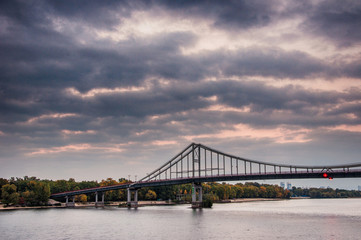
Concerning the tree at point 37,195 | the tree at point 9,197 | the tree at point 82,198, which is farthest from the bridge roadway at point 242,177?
the tree at point 9,197

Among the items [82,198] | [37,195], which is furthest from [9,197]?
[82,198]

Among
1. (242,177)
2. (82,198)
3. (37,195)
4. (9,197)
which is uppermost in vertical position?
(242,177)

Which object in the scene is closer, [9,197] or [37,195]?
[9,197]

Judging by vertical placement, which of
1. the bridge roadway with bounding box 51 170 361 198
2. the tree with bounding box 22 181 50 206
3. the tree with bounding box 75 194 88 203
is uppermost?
the bridge roadway with bounding box 51 170 361 198

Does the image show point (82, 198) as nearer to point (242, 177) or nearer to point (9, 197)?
point (9, 197)

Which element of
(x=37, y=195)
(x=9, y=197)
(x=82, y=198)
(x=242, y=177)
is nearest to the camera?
(x=242, y=177)

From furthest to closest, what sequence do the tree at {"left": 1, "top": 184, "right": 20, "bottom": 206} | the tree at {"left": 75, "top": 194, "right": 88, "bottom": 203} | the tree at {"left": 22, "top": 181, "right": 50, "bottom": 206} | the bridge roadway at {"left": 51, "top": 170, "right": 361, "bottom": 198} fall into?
the tree at {"left": 75, "top": 194, "right": 88, "bottom": 203} → the tree at {"left": 22, "top": 181, "right": 50, "bottom": 206} → the tree at {"left": 1, "top": 184, "right": 20, "bottom": 206} → the bridge roadway at {"left": 51, "top": 170, "right": 361, "bottom": 198}

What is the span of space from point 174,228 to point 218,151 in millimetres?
80129

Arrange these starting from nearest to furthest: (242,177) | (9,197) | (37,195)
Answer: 1. (242,177)
2. (9,197)
3. (37,195)

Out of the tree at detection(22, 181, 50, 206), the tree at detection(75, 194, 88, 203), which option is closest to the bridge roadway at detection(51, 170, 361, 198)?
the tree at detection(75, 194, 88, 203)

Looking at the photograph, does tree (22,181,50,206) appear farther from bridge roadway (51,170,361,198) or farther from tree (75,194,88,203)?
tree (75,194,88,203)

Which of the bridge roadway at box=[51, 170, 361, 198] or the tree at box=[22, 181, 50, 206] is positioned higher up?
the bridge roadway at box=[51, 170, 361, 198]

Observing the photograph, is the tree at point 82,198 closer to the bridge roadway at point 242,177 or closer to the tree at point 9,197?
the bridge roadway at point 242,177

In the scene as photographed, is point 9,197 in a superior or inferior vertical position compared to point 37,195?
superior
